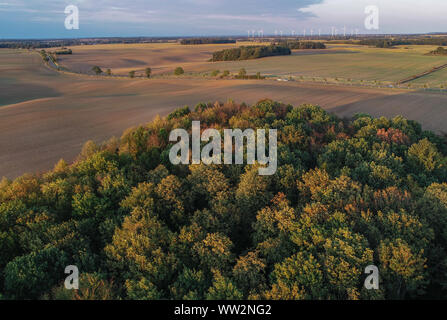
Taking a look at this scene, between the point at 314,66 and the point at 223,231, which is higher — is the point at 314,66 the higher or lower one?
the higher one

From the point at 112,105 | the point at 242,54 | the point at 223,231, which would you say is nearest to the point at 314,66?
the point at 242,54

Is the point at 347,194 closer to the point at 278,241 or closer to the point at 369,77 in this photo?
the point at 278,241

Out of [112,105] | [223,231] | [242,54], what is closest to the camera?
[223,231]

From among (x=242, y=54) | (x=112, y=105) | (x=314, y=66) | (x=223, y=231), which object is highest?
(x=242, y=54)

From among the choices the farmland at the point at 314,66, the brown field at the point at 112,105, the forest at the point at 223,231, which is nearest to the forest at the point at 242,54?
the farmland at the point at 314,66

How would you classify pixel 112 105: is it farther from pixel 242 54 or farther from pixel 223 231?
pixel 242 54
